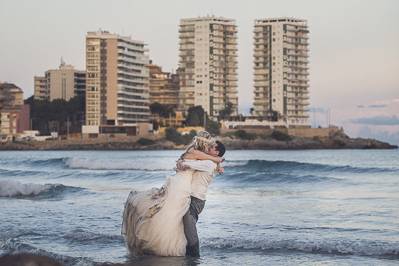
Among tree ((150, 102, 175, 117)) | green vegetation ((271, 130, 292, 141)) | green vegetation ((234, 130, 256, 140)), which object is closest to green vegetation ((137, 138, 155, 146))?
green vegetation ((234, 130, 256, 140))

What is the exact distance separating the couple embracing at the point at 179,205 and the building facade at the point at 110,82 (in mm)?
Result: 139556

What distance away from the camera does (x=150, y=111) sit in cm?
15988

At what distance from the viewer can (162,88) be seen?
17050 centimetres

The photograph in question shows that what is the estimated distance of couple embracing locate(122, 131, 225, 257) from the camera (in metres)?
9.72

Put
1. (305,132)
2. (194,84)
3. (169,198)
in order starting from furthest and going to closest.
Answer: (194,84) < (305,132) < (169,198)

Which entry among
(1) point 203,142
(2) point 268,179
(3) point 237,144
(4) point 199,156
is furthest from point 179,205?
(3) point 237,144

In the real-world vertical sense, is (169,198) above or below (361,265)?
above

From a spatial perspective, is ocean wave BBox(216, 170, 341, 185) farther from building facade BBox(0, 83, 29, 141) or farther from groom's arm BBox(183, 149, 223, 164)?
building facade BBox(0, 83, 29, 141)

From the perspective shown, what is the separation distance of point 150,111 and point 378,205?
5613 inches

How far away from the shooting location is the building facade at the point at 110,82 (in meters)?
149

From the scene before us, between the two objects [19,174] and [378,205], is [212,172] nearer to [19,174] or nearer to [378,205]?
[378,205]

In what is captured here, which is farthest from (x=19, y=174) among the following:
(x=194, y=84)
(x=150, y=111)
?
(x=194, y=84)

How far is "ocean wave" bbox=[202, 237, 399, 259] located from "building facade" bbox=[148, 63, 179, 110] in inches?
6087

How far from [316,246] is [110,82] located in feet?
465
